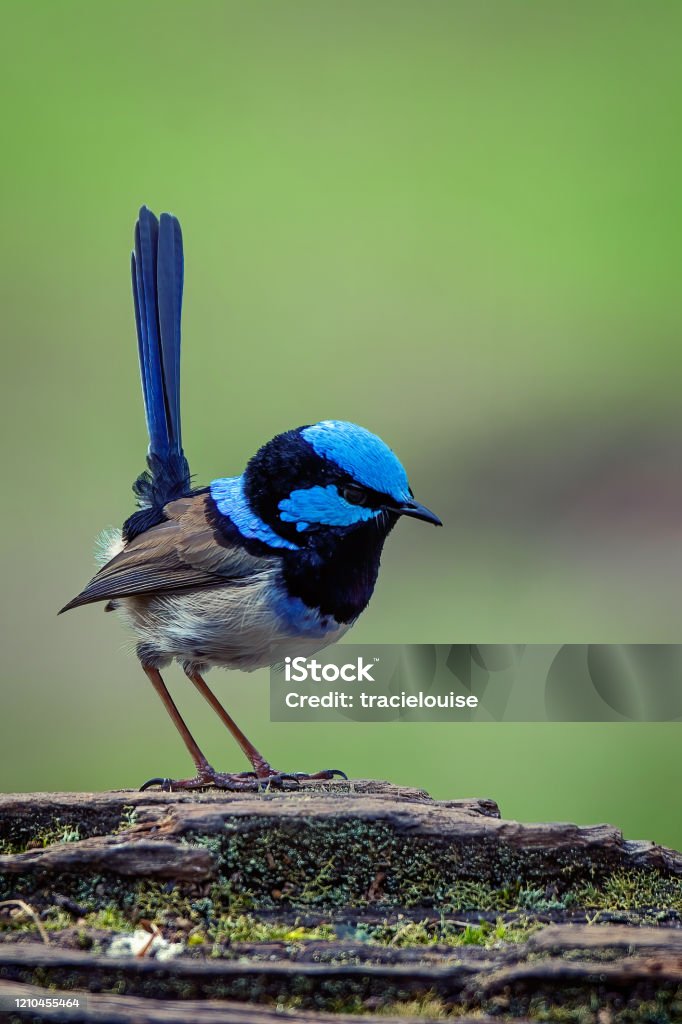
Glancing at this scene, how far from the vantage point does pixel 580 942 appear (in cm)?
214

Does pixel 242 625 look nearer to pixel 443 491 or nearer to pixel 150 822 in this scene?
pixel 150 822

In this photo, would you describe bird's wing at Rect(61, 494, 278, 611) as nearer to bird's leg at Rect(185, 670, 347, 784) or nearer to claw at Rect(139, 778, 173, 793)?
bird's leg at Rect(185, 670, 347, 784)

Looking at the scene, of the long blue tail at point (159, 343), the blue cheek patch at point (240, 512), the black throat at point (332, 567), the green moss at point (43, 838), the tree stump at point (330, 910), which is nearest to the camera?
the tree stump at point (330, 910)

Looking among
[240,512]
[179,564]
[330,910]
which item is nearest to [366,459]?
[240,512]

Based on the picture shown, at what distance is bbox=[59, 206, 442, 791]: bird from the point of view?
10.3ft

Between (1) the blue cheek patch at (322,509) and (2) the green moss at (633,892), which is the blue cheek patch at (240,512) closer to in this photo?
(1) the blue cheek patch at (322,509)

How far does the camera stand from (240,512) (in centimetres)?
340

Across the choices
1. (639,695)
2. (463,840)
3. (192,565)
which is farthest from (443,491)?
(463,840)

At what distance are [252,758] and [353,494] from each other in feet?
3.18

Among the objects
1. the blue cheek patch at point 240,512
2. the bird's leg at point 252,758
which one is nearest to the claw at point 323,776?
the bird's leg at point 252,758

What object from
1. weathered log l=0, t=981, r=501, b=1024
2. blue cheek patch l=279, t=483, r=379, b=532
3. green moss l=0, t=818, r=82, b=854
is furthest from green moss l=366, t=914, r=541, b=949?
blue cheek patch l=279, t=483, r=379, b=532

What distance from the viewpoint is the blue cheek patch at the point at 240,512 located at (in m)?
3.31

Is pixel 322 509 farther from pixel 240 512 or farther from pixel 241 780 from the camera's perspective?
pixel 241 780

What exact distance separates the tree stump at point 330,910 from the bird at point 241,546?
0.67m
